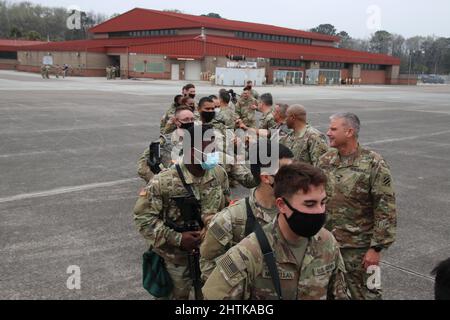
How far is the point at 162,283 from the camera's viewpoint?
3.45 meters

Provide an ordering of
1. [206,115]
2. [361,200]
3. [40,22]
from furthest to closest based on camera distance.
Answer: [40,22] → [206,115] → [361,200]

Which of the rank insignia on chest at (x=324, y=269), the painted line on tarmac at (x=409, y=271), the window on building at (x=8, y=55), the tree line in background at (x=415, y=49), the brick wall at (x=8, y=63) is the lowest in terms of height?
the painted line on tarmac at (x=409, y=271)

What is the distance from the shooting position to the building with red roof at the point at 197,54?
5519 cm

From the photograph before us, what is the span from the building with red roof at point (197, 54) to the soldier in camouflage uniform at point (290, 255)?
4518 centimetres

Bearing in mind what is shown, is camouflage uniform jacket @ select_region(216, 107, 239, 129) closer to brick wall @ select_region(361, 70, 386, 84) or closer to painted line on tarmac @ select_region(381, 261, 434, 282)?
painted line on tarmac @ select_region(381, 261, 434, 282)

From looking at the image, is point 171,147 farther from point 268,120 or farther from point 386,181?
point 268,120

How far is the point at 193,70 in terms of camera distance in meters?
56.5

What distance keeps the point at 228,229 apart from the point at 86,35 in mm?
115422

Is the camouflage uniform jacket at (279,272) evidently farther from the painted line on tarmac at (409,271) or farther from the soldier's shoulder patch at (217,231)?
the painted line on tarmac at (409,271)

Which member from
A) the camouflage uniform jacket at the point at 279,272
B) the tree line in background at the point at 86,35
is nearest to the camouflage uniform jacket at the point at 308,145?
the camouflage uniform jacket at the point at 279,272

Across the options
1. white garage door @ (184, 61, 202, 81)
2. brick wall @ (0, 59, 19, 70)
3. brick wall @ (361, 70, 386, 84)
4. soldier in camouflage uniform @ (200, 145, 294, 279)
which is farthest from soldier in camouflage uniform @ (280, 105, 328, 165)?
brick wall @ (0, 59, 19, 70)

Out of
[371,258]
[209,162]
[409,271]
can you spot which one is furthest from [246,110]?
[209,162]

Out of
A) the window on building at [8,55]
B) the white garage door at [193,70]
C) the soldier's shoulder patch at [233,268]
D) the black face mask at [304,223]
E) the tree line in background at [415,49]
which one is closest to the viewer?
the soldier's shoulder patch at [233,268]

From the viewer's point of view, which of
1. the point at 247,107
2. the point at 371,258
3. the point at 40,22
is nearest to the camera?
the point at 371,258
